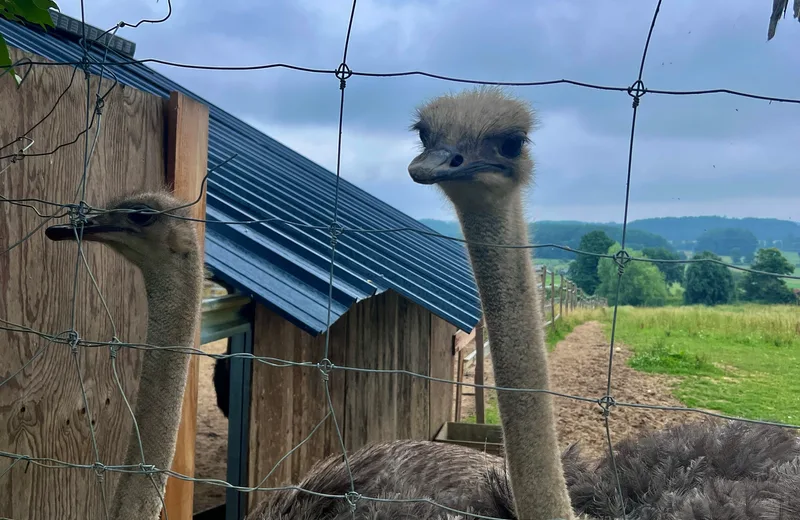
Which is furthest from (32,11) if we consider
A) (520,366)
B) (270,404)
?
(270,404)

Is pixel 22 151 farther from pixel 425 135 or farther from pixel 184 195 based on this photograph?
pixel 425 135

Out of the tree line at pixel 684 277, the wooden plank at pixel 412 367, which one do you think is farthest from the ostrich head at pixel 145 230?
the wooden plank at pixel 412 367

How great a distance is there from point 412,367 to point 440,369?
127 cm

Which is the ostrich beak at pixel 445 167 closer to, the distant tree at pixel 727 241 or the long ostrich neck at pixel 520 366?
the long ostrich neck at pixel 520 366

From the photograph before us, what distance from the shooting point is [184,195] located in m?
2.34

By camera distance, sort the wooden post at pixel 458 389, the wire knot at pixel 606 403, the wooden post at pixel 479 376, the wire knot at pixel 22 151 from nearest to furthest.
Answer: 1. the wire knot at pixel 606 403
2. the wire knot at pixel 22 151
3. the wooden post at pixel 479 376
4. the wooden post at pixel 458 389

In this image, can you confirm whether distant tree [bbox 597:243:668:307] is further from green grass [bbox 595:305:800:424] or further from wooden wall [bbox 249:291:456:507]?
wooden wall [bbox 249:291:456:507]

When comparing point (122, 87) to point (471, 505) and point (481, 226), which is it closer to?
point (481, 226)

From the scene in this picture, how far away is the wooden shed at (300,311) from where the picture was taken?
3.04 metres

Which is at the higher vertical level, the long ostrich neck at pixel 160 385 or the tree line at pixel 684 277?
the tree line at pixel 684 277

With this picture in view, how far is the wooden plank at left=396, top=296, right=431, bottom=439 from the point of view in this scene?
538 cm

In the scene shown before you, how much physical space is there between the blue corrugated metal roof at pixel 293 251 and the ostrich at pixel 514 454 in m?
0.48

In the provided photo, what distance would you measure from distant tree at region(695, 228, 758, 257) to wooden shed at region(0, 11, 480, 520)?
0.91m

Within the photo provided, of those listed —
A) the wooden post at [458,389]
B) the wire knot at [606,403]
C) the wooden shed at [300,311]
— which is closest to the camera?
the wire knot at [606,403]
